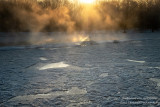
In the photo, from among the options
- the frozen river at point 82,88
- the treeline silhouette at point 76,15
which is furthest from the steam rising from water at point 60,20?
the frozen river at point 82,88

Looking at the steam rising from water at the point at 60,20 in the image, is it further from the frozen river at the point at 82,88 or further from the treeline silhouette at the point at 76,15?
the frozen river at the point at 82,88

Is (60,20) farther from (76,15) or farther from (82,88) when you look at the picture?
(82,88)

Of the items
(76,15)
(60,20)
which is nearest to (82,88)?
(60,20)

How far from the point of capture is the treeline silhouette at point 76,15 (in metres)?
20.9

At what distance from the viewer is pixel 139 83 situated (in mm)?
2758

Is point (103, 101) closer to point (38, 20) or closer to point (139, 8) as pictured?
point (38, 20)

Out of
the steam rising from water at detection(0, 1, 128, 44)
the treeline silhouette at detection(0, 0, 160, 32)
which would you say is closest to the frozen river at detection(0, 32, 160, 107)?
the steam rising from water at detection(0, 1, 128, 44)

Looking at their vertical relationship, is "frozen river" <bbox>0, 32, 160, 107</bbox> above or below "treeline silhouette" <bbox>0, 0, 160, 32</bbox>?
below

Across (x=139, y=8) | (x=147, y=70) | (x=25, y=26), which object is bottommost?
(x=147, y=70)

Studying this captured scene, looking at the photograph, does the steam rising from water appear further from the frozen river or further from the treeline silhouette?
the frozen river

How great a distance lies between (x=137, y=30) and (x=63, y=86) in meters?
25.1

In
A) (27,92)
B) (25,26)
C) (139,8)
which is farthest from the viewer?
(139,8)

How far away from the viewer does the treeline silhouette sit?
20.9 meters

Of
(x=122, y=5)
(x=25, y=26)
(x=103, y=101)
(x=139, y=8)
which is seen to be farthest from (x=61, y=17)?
(x=103, y=101)
